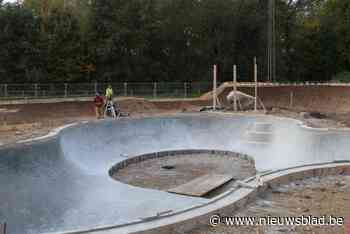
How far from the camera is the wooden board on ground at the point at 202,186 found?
7.83m

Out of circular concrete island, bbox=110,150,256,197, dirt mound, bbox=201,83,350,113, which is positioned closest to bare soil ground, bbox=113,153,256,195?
circular concrete island, bbox=110,150,256,197

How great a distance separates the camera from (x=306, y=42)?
38969mm

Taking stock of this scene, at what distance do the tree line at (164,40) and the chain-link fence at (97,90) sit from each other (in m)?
2.73

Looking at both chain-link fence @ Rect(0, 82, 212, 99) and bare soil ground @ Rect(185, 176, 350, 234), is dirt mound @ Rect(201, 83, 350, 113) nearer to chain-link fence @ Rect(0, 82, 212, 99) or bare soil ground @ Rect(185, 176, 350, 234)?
chain-link fence @ Rect(0, 82, 212, 99)

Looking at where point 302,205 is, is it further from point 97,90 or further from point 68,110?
point 97,90

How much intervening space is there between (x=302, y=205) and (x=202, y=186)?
2.51 metres

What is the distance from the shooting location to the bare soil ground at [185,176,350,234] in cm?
502

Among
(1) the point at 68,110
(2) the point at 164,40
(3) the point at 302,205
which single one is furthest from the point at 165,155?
(2) the point at 164,40

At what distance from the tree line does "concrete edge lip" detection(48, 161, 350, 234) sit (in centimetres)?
2352

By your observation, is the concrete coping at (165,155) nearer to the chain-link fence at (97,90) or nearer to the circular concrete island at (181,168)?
the circular concrete island at (181,168)

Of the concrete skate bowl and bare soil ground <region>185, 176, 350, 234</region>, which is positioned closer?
bare soil ground <region>185, 176, 350, 234</region>

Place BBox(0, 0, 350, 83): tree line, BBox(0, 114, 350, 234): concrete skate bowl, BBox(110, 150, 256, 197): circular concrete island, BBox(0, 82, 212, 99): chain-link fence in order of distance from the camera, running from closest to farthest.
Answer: BBox(0, 114, 350, 234): concrete skate bowl → BBox(110, 150, 256, 197): circular concrete island → BBox(0, 82, 212, 99): chain-link fence → BBox(0, 0, 350, 83): tree line

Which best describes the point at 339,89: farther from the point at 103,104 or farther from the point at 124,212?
the point at 124,212

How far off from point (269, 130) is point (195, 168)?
3.50 metres
